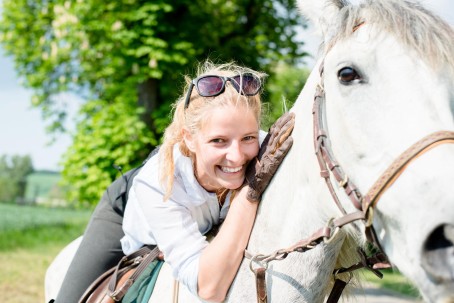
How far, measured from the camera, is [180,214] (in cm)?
235

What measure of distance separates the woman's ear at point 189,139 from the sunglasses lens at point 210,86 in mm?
182

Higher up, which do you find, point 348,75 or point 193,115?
point 348,75

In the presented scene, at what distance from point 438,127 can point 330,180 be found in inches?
17.1

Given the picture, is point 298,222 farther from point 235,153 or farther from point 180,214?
point 180,214

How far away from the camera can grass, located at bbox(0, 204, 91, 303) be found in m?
9.36

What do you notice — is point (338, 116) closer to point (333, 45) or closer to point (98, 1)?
point (333, 45)

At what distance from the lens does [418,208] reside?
153 centimetres

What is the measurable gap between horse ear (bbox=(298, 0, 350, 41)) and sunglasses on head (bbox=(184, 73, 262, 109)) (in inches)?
17.2

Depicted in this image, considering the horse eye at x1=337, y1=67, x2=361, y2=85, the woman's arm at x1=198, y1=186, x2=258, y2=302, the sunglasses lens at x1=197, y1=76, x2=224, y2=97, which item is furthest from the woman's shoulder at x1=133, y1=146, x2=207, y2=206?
the horse eye at x1=337, y1=67, x2=361, y2=85

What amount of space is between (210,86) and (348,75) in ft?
2.60

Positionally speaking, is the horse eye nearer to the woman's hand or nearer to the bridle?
the bridle

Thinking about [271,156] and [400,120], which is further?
[271,156]

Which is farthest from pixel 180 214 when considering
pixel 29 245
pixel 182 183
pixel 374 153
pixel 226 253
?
pixel 29 245

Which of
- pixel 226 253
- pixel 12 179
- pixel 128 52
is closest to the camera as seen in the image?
pixel 226 253
